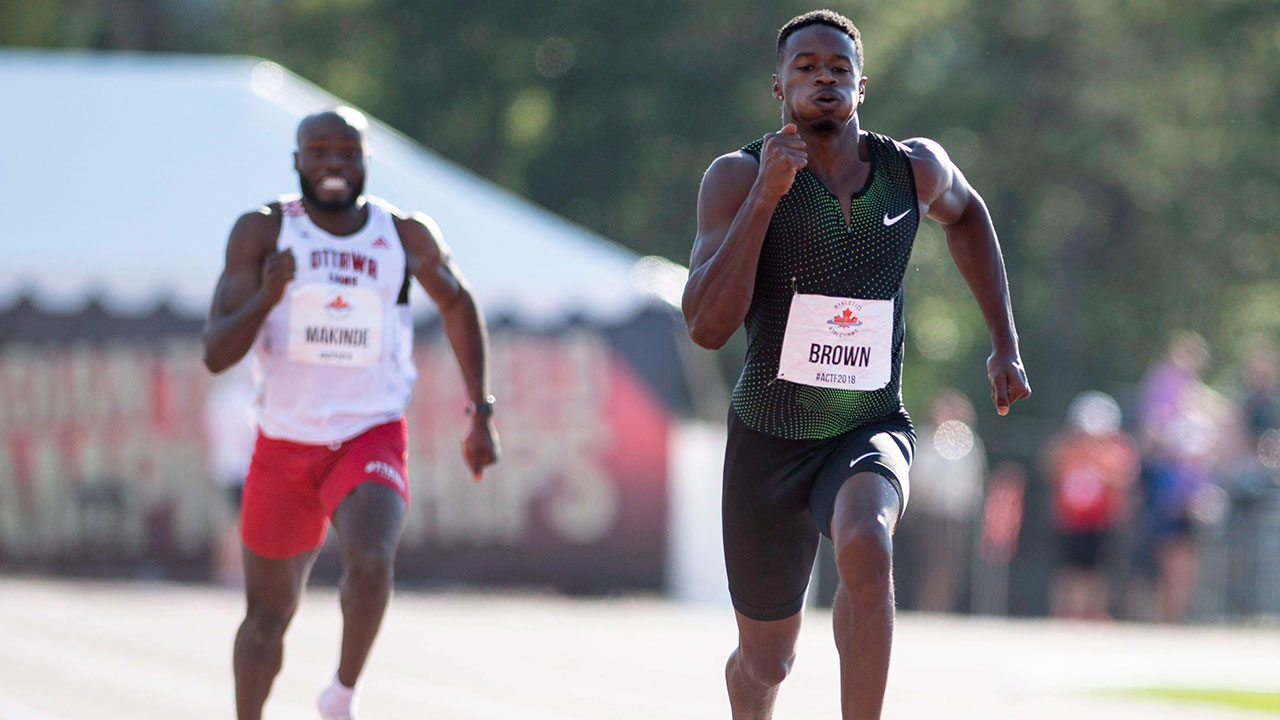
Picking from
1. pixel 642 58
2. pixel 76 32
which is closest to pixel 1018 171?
pixel 642 58

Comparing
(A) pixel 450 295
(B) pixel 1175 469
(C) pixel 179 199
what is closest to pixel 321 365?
(A) pixel 450 295

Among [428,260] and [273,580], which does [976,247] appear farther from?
[273,580]

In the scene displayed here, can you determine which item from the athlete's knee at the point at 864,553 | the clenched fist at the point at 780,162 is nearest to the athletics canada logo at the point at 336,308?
the clenched fist at the point at 780,162

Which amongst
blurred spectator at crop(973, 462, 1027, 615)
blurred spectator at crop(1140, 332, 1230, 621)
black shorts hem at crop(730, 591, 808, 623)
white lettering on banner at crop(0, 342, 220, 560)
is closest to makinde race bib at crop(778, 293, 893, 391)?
black shorts hem at crop(730, 591, 808, 623)

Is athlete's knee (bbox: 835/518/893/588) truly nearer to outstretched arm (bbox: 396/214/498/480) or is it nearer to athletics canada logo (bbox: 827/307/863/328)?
athletics canada logo (bbox: 827/307/863/328)

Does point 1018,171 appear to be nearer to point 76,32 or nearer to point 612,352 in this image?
point 76,32

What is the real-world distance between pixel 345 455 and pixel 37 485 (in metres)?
12.4

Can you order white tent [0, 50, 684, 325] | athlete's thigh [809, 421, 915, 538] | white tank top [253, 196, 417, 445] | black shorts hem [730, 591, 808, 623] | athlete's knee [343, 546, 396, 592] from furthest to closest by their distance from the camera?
white tent [0, 50, 684, 325] → white tank top [253, 196, 417, 445] → athlete's knee [343, 546, 396, 592] → black shorts hem [730, 591, 808, 623] → athlete's thigh [809, 421, 915, 538]

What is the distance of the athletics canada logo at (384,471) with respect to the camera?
6.23 meters

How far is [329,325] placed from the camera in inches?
251

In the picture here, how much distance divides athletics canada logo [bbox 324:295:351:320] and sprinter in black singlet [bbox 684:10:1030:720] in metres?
1.55

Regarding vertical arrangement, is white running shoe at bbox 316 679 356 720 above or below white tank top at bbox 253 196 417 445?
below

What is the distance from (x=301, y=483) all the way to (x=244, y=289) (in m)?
0.63

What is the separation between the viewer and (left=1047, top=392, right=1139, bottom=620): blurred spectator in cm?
1786
